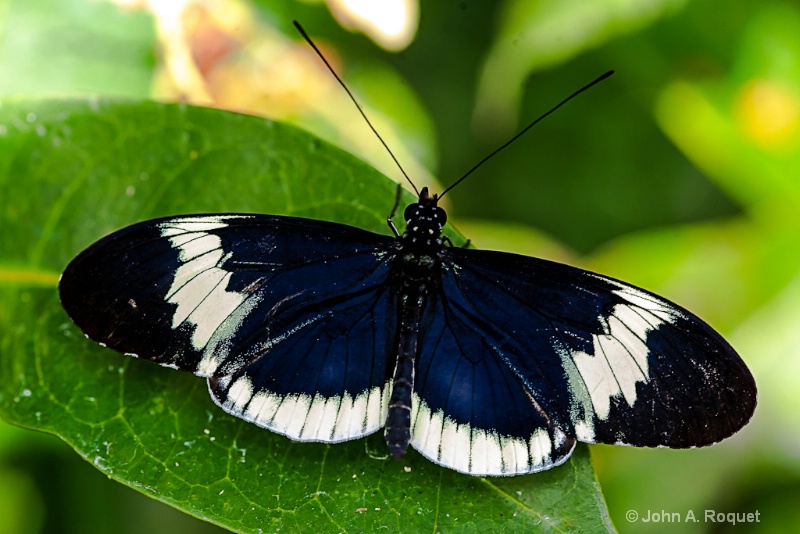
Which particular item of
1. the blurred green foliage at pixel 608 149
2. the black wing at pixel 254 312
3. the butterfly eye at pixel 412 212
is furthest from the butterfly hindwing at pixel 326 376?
the blurred green foliage at pixel 608 149

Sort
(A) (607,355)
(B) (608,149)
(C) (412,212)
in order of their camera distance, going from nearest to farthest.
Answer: (A) (607,355) < (C) (412,212) < (B) (608,149)

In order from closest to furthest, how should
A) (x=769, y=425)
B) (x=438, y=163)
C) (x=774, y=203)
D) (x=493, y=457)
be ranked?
(x=493, y=457) < (x=769, y=425) < (x=774, y=203) < (x=438, y=163)

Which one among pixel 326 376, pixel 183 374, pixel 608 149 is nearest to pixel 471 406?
pixel 326 376

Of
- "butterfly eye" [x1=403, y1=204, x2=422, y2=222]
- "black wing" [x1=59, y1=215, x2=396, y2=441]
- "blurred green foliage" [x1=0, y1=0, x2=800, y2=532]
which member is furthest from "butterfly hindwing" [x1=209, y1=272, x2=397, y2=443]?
"blurred green foliage" [x1=0, y1=0, x2=800, y2=532]

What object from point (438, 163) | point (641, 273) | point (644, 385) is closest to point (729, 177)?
point (641, 273)

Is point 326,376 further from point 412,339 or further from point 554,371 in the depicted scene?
point 554,371

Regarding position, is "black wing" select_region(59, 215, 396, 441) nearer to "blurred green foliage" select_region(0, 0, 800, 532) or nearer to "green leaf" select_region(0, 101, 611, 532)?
"green leaf" select_region(0, 101, 611, 532)

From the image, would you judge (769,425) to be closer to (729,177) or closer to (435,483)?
(729,177)
